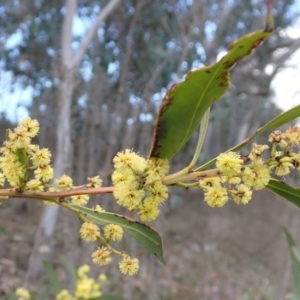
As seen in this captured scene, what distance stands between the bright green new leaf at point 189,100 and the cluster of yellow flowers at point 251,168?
0.22 feet

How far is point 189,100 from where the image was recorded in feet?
1.78

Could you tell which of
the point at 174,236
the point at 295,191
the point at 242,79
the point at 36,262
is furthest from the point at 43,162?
the point at 174,236

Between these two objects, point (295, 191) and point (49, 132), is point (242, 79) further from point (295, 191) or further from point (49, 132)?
point (295, 191)

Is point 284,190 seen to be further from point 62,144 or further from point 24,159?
point 62,144

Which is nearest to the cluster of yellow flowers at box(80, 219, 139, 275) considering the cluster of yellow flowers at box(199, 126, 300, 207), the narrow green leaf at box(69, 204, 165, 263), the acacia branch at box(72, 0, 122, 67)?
the narrow green leaf at box(69, 204, 165, 263)

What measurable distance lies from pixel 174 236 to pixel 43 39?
3.95 m

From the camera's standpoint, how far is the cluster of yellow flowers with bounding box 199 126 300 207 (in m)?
0.51

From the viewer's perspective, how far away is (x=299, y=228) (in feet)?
11.0

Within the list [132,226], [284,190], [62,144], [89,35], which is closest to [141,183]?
Result: [132,226]

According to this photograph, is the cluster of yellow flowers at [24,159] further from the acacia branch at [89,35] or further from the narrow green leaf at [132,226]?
the acacia branch at [89,35]

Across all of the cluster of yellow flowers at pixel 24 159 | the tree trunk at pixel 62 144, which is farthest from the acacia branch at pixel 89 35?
the cluster of yellow flowers at pixel 24 159

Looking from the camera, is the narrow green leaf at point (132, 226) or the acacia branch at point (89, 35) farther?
the acacia branch at point (89, 35)

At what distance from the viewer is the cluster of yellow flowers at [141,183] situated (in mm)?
521

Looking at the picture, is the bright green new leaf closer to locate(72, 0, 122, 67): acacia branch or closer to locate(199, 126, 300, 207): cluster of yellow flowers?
locate(199, 126, 300, 207): cluster of yellow flowers
